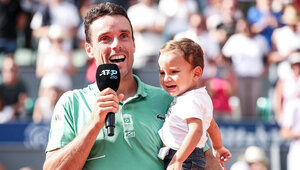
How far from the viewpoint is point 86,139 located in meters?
3.16

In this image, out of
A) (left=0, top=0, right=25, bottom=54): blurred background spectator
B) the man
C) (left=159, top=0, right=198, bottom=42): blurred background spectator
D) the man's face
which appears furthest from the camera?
(left=0, top=0, right=25, bottom=54): blurred background spectator

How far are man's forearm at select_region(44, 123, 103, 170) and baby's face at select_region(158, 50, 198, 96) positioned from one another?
0.61m

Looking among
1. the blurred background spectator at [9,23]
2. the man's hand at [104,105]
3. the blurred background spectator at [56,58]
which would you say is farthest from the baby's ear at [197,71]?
the blurred background spectator at [9,23]

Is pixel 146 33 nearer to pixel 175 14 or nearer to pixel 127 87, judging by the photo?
pixel 175 14

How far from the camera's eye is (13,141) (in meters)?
9.01

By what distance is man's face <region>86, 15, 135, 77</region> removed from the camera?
139 inches

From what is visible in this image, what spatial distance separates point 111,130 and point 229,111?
22.3 feet

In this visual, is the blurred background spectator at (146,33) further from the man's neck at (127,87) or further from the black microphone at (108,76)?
the black microphone at (108,76)

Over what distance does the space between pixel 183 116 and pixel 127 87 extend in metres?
0.50

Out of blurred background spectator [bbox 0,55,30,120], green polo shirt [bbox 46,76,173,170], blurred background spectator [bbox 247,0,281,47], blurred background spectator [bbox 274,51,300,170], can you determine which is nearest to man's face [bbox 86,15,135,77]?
green polo shirt [bbox 46,76,173,170]

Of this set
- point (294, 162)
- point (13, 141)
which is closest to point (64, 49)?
point (13, 141)

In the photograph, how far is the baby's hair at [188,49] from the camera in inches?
138

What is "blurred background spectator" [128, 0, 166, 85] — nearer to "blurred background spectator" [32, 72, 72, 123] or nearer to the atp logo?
"blurred background spectator" [32, 72, 72, 123]

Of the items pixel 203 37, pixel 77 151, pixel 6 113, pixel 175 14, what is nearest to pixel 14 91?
pixel 6 113
